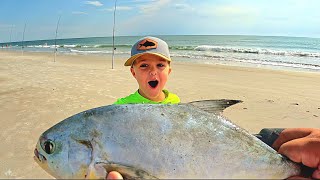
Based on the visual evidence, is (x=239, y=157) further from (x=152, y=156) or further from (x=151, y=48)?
(x=151, y=48)

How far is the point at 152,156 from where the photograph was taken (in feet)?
5.74

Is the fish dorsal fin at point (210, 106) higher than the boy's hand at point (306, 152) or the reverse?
higher

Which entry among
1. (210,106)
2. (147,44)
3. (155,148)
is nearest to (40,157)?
(155,148)

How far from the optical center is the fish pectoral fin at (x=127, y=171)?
170cm

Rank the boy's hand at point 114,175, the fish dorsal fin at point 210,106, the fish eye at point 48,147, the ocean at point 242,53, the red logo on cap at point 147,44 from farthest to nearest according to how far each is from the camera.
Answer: the ocean at point 242,53 < the red logo on cap at point 147,44 < the fish dorsal fin at point 210,106 < the fish eye at point 48,147 < the boy's hand at point 114,175

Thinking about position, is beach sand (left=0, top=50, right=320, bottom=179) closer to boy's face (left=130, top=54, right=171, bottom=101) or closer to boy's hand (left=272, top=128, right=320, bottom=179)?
boy's face (left=130, top=54, right=171, bottom=101)

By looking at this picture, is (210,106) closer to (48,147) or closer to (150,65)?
(48,147)

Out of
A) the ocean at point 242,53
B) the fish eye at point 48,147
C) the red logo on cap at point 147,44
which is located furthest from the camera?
the ocean at point 242,53

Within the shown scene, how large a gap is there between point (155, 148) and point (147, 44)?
5.04 feet

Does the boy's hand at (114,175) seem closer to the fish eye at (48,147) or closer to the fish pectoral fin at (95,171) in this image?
the fish pectoral fin at (95,171)

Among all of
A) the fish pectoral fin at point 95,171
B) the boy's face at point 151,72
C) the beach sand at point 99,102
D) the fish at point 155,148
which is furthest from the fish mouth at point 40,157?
the beach sand at point 99,102

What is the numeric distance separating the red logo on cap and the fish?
3.96ft

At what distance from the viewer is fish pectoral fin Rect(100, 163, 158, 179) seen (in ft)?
5.57

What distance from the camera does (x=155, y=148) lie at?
1773mm
